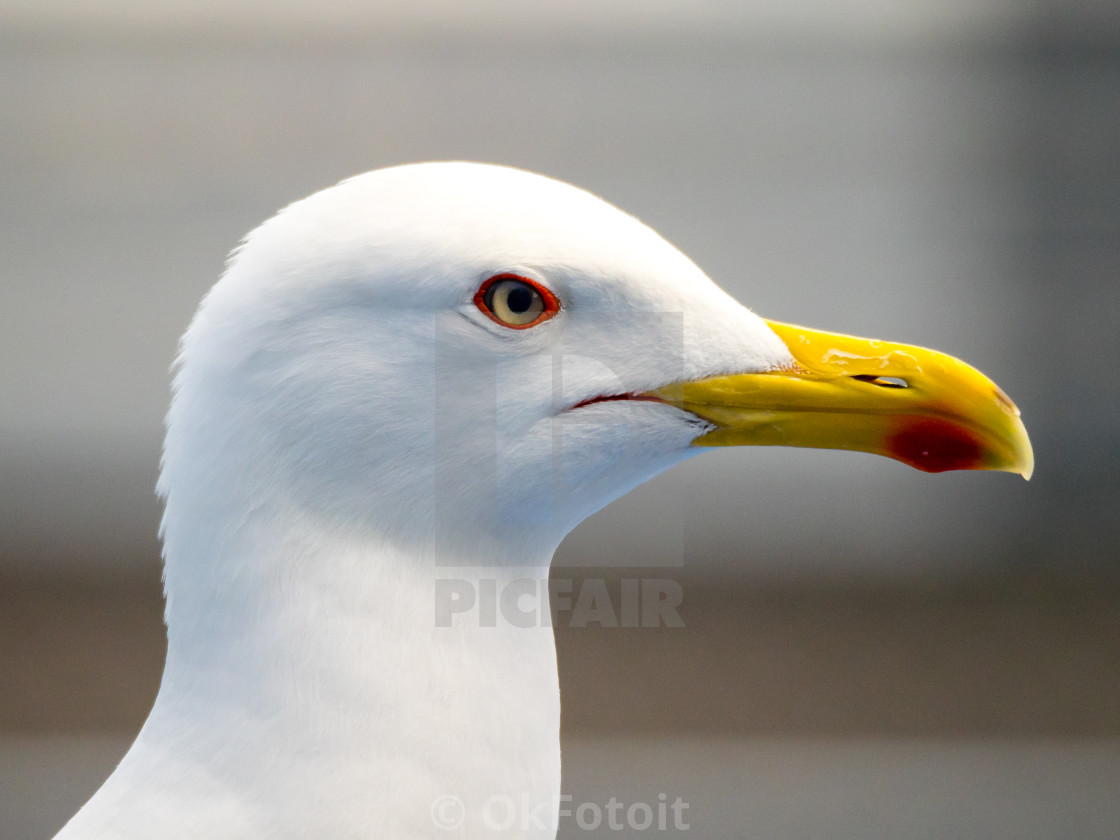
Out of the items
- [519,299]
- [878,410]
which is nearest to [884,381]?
[878,410]

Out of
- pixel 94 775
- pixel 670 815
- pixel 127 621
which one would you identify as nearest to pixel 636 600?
pixel 670 815

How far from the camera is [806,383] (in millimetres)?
528

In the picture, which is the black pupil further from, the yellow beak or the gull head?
the yellow beak

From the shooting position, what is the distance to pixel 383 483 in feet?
1.56

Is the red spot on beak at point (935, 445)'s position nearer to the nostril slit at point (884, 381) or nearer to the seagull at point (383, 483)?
the nostril slit at point (884, 381)

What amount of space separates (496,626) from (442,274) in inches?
7.6

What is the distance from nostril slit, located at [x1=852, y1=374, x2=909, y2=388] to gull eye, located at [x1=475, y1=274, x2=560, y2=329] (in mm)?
198

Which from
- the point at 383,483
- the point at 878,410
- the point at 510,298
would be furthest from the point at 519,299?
the point at 878,410

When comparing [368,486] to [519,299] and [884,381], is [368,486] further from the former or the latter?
[884,381]

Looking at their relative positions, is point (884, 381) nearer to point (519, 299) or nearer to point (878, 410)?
point (878, 410)

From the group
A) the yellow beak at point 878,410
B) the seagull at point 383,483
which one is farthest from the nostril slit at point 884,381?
the seagull at point 383,483

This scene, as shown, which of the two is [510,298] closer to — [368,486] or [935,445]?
[368,486]

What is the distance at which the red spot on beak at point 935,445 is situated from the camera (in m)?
0.53

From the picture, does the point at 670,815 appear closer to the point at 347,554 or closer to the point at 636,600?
the point at 636,600
